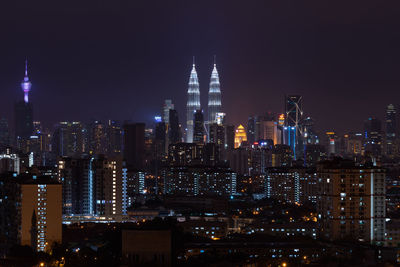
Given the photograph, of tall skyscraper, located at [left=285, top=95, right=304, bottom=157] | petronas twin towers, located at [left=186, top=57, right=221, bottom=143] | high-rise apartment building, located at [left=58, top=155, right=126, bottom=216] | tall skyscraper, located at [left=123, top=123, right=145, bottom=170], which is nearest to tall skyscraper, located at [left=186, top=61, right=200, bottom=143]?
petronas twin towers, located at [left=186, top=57, right=221, bottom=143]

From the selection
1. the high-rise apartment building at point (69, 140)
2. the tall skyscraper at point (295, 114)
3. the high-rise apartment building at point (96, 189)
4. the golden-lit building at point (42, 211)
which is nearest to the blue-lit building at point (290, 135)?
the tall skyscraper at point (295, 114)

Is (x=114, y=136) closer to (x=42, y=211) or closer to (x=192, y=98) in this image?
(x=192, y=98)

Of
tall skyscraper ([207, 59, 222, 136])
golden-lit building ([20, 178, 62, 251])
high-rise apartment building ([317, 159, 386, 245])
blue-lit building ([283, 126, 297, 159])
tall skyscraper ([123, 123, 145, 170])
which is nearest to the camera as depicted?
golden-lit building ([20, 178, 62, 251])

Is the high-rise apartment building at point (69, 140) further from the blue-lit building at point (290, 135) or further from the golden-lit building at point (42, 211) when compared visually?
the golden-lit building at point (42, 211)

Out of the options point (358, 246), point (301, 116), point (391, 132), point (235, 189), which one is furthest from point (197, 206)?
point (301, 116)

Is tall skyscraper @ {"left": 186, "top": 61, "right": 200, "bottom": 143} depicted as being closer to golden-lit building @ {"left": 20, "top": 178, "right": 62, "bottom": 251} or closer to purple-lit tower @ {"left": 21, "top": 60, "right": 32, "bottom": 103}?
purple-lit tower @ {"left": 21, "top": 60, "right": 32, "bottom": 103}

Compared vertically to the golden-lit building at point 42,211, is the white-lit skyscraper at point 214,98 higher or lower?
higher

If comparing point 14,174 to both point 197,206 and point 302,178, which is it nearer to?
point 197,206
